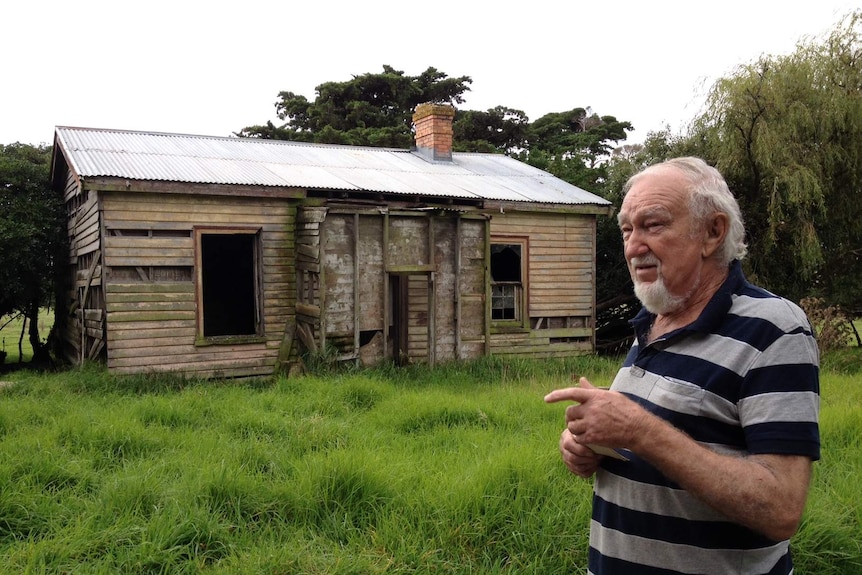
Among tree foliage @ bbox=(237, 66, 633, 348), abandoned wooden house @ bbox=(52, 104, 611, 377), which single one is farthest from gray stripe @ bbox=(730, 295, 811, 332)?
tree foliage @ bbox=(237, 66, 633, 348)

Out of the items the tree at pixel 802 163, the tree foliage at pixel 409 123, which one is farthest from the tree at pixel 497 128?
the tree at pixel 802 163

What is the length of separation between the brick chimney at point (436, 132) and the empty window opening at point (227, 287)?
505 cm

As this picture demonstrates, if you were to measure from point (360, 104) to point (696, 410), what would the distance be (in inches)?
1080

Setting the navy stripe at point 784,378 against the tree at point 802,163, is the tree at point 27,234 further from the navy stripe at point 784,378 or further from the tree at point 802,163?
the tree at point 802,163

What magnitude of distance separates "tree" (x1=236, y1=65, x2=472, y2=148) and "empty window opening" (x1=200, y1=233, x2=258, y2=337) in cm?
1258

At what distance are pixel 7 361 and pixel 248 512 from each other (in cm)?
1419

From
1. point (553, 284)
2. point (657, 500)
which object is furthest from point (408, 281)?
point (657, 500)

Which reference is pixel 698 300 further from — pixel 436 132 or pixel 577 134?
pixel 577 134

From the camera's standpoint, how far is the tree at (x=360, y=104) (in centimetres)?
2794

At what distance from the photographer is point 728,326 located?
5.84 feet

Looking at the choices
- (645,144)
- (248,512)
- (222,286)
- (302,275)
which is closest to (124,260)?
(302,275)

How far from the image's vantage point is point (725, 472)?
1592 mm

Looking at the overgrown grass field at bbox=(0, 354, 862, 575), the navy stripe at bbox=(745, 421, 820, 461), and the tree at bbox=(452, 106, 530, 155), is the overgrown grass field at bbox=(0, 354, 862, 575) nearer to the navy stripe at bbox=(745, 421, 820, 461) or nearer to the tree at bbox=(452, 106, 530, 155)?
the navy stripe at bbox=(745, 421, 820, 461)

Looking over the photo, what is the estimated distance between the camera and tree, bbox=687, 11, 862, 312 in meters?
13.5
